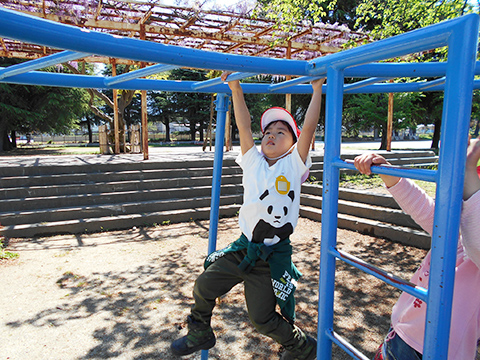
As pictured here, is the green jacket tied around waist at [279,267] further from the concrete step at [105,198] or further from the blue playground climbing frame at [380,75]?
the concrete step at [105,198]

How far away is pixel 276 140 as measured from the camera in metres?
2.05

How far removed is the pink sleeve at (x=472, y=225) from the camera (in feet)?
3.00

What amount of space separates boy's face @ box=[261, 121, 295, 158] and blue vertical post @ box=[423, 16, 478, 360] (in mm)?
1188

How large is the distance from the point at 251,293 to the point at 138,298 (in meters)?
2.08

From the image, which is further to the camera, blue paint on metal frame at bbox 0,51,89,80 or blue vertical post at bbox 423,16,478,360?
blue paint on metal frame at bbox 0,51,89,80

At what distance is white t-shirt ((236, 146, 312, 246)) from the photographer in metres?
1.89

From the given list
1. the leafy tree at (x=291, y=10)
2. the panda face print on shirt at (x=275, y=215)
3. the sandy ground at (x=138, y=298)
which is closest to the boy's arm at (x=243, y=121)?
the panda face print on shirt at (x=275, y=215)

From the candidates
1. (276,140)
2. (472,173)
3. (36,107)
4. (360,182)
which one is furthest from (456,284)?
(36,107)

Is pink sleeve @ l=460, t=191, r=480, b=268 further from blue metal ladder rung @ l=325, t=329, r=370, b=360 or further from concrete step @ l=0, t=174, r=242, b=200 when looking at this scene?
concrete step @ l=0, t=174, r=242, b=200

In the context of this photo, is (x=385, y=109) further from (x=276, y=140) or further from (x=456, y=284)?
(x=456, y=284)

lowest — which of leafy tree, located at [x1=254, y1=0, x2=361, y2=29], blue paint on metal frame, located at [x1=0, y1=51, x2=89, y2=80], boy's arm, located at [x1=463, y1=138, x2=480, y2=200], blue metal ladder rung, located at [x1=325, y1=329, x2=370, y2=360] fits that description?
blue metal ladder rung, located at [x1=325, y1=329, x2=370, y2=360]

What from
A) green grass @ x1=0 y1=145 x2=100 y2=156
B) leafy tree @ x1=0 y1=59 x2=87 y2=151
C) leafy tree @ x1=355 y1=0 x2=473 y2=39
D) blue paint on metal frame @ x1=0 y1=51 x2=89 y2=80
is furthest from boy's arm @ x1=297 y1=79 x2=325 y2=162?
leafy tree @ x1=0 y1=59 x2=87 y2=151

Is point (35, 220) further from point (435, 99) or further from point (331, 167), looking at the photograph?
point (435, 99)

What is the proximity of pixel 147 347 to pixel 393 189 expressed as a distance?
7.46 ft
